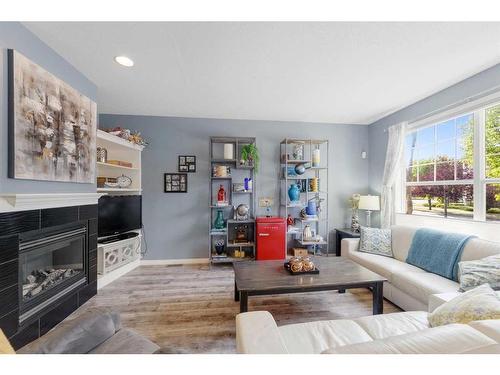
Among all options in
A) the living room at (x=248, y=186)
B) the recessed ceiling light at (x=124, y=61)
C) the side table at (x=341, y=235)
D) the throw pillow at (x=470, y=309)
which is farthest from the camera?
the side table at (x=341, y=235)

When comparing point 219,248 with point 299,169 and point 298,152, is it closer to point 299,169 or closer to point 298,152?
point 299,169

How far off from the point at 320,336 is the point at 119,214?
2.85 metres

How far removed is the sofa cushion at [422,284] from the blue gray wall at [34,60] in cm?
331

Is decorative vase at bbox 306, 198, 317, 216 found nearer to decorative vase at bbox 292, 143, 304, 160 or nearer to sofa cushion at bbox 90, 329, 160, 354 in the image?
decorative vase at bbox 292, 143, 304, 160

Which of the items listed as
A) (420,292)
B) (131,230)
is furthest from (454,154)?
(131,230)

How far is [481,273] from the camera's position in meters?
1.53

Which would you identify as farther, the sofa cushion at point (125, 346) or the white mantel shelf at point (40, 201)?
the white mantel shelf at point (40, 201)

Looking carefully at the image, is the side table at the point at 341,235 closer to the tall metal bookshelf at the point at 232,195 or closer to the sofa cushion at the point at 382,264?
the sofa cushion at the point at 382,264

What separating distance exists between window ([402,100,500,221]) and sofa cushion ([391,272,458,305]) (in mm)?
953

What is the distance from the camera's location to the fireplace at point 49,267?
1639mm

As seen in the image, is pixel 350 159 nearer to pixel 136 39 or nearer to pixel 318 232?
pixel 318 232

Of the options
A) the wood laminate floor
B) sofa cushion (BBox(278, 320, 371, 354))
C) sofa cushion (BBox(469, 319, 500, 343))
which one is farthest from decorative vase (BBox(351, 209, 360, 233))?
sofa cushion (BBox(469, 319, 500, 343))

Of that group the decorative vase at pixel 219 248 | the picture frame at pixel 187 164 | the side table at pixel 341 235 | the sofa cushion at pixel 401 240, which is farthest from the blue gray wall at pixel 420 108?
the picture frame at pixel 187 164
